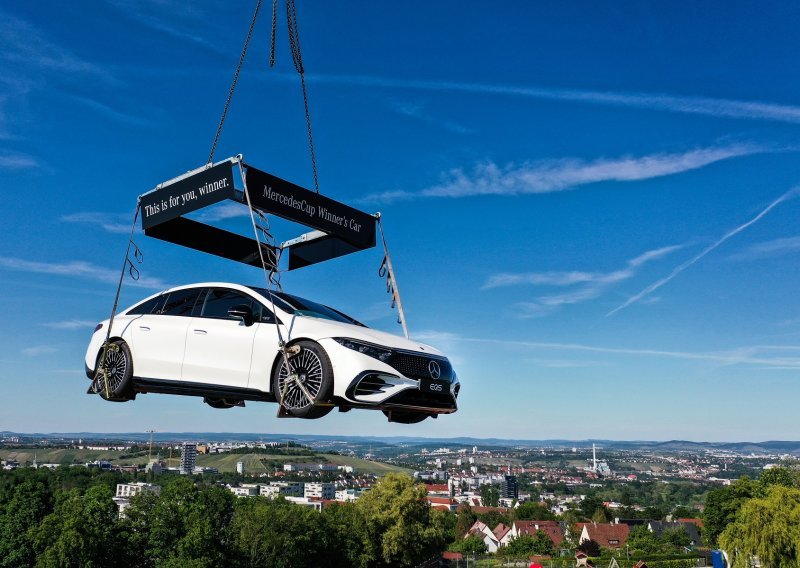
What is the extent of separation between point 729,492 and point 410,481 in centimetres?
4249

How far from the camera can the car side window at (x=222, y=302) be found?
7.35m

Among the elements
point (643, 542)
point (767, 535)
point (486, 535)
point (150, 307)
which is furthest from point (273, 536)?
point (486, 535)

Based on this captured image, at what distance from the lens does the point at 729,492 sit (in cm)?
8612

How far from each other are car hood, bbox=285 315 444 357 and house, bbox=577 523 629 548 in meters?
112

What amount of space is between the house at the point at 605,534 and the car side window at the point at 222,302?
112 metres

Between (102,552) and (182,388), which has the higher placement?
(182,388)

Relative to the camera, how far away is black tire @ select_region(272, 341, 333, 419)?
6270mm

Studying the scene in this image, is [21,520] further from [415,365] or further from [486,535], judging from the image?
[486,535]

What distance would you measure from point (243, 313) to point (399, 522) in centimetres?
6322

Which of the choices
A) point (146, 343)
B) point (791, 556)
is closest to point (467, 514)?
point (791, 556)

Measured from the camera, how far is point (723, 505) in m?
85.0

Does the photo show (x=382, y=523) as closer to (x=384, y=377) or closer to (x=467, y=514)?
(x=384, y=377)

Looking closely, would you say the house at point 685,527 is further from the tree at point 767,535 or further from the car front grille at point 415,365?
the car front grille at point 415,365

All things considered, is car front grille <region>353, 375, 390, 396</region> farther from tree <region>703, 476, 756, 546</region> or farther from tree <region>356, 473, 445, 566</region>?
tree <region>703, 476, 756, 546</region>
